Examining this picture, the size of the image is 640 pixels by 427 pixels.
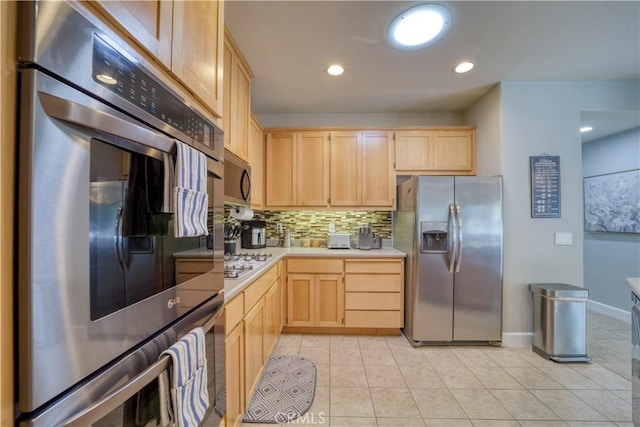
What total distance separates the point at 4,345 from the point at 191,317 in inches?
19.5

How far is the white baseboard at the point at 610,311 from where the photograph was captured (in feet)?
10.5

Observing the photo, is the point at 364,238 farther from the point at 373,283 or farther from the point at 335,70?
the point at 335,70

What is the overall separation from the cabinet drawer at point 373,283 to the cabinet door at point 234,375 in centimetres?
156

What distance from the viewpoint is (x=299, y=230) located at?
3.49 m

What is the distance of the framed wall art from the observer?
322 centimetres

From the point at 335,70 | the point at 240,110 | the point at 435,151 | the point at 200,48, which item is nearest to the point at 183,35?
the point at 200,48

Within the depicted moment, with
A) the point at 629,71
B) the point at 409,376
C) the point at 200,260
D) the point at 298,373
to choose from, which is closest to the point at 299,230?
the point at 298,373

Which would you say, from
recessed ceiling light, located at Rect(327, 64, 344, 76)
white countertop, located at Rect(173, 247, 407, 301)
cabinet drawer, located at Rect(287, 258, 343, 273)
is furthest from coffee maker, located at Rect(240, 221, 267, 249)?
recessed ceiling light, located at Rect(327, 64, 344, 76)

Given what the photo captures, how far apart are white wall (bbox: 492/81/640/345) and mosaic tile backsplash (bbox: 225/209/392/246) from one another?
1.34m

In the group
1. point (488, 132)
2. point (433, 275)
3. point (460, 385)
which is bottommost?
point (460, 385)

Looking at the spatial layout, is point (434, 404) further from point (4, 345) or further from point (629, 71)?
point (629, 71)

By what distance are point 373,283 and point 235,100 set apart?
7.10 feet

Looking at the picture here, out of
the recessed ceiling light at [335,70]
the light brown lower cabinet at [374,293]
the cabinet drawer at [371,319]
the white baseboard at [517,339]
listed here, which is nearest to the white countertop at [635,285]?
the white baseboard at [517,339]

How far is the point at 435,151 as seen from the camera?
316cm
